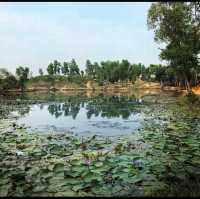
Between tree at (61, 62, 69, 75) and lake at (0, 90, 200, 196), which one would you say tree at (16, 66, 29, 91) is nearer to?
tree at (61, 62, 69, 75)

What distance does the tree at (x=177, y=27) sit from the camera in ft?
140

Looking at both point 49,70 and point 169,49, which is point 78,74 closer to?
point 49,70

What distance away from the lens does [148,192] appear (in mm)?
6605

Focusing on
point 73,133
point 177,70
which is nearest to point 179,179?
point 73,133

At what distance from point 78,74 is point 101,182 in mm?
148529

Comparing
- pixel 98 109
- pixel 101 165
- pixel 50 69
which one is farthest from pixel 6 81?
pixel 101 165

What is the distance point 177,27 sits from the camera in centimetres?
4453

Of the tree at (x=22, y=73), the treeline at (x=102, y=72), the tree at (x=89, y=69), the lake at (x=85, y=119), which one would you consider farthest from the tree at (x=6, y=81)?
the lake at (x=85, y=119)

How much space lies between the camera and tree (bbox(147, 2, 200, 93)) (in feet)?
140

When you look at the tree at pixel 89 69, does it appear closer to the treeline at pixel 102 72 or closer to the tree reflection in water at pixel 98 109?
the treeline at pixel 102 72

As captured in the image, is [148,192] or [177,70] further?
[177,70]

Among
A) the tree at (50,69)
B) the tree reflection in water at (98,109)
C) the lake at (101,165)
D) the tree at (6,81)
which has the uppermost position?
the tree at (50,69)

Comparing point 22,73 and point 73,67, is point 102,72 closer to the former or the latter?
point 73,67

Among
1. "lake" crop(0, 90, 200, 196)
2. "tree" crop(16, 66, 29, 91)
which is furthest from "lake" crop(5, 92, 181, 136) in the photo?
"tree" crop(16, 66, 29, 91)
